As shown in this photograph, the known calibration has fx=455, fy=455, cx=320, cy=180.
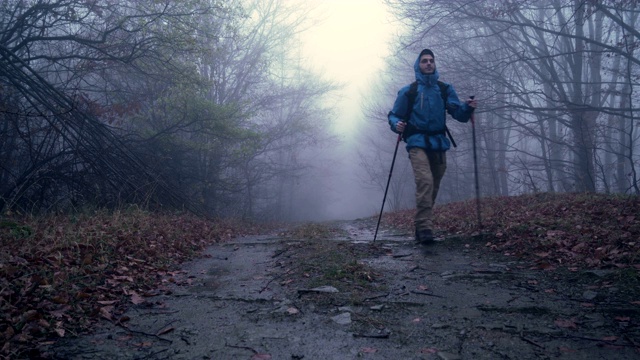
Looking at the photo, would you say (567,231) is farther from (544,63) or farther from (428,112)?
(544,63)

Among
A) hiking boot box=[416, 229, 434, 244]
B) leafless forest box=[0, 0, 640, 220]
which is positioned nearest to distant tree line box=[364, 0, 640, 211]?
leafless forest box=[0, 0, 640, 220]

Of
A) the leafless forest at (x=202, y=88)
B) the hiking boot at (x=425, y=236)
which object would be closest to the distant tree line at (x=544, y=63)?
the leafless forest at (x=202, y=88)

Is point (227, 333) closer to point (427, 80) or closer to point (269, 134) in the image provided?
point (427, 80)

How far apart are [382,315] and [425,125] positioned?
10.8 ft

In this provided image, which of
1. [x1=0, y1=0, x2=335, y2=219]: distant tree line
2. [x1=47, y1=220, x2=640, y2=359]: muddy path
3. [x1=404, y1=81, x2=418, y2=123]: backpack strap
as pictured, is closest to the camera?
[x1=47, y1=220, x2=640, y2=359]: muddy path

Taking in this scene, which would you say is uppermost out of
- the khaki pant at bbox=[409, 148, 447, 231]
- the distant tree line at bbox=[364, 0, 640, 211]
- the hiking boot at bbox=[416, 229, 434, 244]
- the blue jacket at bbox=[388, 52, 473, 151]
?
the distant tree line at bbox=[364, 0, 640, 211]

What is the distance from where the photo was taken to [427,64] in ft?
19.6

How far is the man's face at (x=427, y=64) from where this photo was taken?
5.98 m

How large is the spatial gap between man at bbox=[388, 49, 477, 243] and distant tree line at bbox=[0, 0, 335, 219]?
15.8 ft

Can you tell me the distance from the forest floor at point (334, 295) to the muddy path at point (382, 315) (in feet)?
0.04

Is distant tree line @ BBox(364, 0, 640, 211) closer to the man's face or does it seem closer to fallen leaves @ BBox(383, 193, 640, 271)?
fallen leaves @ BBox(383, 193, 640, 271)

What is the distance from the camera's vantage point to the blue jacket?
5.93 m

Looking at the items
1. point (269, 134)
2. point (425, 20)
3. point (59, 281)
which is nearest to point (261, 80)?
point (269, 134)

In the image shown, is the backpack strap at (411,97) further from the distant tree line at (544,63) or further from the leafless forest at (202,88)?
the distant tree line at (544,63)
